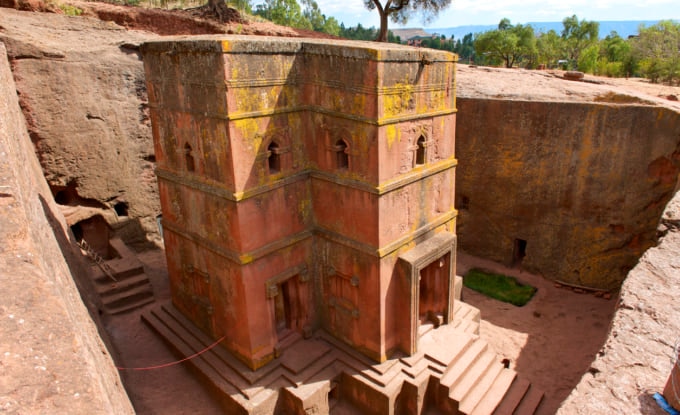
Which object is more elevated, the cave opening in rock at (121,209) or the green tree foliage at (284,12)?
the green tree foliage at (284,12)

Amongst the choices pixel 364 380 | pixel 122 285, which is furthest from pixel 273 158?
pixel 122 285

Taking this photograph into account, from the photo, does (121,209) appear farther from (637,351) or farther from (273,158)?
(637,351)

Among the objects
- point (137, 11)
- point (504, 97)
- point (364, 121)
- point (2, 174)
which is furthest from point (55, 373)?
point (137, 11)

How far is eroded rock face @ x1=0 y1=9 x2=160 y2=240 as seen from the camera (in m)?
11.8

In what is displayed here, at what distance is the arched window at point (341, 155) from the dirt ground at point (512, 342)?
16.6 ft

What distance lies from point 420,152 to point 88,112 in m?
9.59

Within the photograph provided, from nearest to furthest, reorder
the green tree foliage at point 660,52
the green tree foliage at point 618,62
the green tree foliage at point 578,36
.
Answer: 1. the green tree foliage at point 660,52
2. the green tree foliage at point 618,62
3. the green tree foliage at point 578,36

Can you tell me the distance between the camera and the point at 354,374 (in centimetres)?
858

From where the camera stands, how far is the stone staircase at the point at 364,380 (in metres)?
8.18

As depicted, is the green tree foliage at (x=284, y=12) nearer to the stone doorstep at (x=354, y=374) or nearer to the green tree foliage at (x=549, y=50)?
the green tree foliage at (x=549, y=50)

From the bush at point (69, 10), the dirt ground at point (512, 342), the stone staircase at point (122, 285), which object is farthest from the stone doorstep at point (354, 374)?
the bush at point (69, 10)

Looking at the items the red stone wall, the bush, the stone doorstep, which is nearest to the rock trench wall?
the red stone wall

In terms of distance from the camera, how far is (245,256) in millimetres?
8023

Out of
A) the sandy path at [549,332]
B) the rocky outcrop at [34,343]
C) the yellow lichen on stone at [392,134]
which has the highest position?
the yellow lichen on stone at [392,134]
